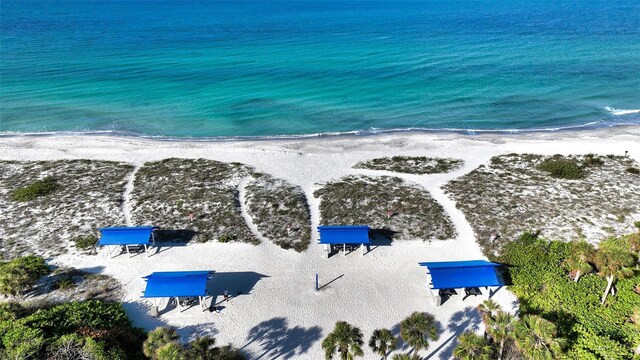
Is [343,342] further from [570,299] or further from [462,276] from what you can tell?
[570,299]

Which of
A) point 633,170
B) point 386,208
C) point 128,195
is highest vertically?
point 128,195

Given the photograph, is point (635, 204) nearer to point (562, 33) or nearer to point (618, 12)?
point (562, 33)

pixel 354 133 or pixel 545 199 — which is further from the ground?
pixel 354 133

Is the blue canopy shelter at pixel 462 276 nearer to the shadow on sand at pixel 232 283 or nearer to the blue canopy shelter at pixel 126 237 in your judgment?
the shadow on sand at pixel 232 283

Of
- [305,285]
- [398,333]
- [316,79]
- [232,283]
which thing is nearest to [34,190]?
[232,283]

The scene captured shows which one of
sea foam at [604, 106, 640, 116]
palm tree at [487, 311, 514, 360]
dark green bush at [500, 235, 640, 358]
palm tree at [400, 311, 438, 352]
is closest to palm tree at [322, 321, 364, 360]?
palm tree at [400, 311, 438, 352]

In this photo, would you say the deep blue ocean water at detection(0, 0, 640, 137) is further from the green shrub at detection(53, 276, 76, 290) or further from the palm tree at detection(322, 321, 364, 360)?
the palm tree at detection(322, 321, 364, 360)

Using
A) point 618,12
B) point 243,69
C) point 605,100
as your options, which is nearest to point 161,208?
point 243,69
